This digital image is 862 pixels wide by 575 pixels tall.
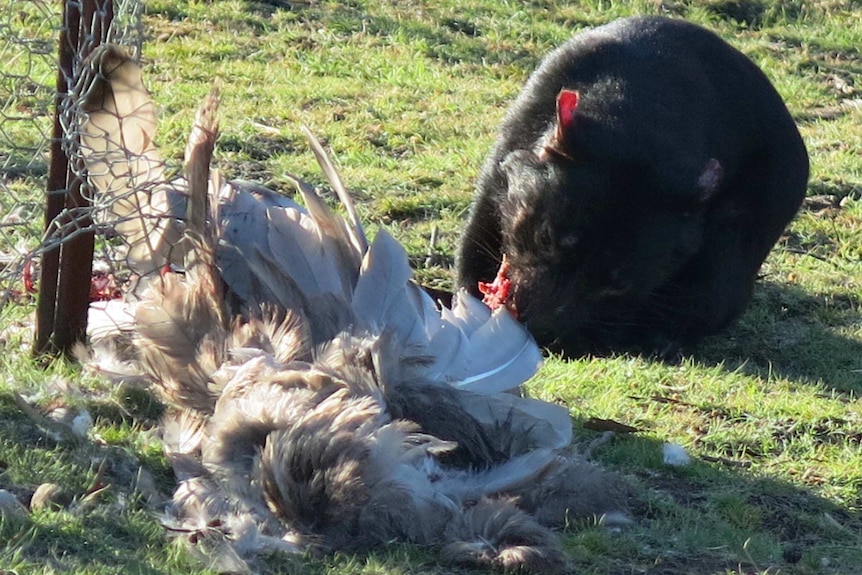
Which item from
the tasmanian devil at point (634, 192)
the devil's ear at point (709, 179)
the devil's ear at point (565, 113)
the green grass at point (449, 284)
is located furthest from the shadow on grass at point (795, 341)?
the devil's ear at point (565, 113)

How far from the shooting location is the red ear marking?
17.3 feet

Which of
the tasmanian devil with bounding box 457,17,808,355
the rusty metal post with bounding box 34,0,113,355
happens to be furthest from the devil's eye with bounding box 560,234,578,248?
the rusty metal post with bounding box 34,0,113,355

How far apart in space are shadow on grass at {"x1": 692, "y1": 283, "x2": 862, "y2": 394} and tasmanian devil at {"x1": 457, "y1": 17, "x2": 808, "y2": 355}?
6.6 inches

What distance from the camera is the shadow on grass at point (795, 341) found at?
203 inches

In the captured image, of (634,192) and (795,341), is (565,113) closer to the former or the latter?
(634,192)

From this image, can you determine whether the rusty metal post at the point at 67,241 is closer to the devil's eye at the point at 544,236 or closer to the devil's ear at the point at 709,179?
the devil's eye at the point at 544,236

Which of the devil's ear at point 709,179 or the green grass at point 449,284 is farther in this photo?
the devil's ear at point 709,179

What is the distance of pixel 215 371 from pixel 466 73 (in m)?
5.71

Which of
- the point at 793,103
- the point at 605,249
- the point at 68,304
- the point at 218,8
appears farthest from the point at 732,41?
the point at 68,304

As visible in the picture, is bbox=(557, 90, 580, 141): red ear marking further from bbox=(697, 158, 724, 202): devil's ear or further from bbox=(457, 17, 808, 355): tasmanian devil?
bbox=(697, 158, 724, 202): devil's ear

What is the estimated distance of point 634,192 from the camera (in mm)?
5395

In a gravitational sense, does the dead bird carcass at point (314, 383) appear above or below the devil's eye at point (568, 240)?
above

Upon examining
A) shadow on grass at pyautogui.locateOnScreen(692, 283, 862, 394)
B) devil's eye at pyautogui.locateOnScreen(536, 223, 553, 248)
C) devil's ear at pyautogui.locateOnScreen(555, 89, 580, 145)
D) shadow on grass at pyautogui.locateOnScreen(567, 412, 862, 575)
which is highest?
devil's ear at pyautogui.locateOnScreen(555, 89, 580, 145)

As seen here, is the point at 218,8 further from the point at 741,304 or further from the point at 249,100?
the point at 741,304
